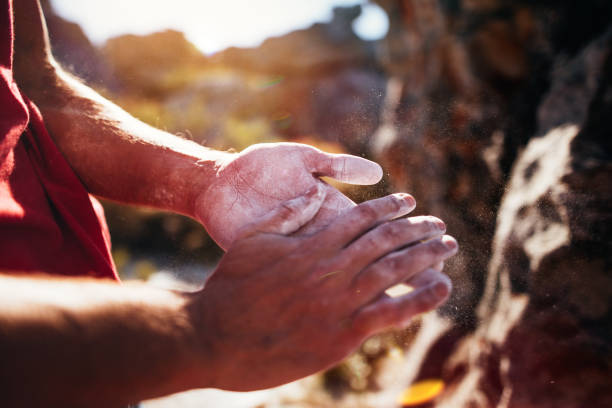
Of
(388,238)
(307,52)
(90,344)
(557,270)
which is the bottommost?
(557,270)

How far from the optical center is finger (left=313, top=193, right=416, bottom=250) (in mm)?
849

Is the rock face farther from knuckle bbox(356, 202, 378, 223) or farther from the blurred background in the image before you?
knuckle bbox(356, 202, 378, 223)

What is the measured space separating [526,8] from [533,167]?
1873 millimetres

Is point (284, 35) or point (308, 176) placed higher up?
point (284, 35)

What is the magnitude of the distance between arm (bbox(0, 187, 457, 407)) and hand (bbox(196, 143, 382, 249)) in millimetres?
182

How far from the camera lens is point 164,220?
5.33 meters

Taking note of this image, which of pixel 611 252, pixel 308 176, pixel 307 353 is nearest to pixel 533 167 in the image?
pixel 611 252

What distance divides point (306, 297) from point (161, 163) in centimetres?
75

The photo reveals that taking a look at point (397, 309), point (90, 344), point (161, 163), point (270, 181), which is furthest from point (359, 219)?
point (161, 163)

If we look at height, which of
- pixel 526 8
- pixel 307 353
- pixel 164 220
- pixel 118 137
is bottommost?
pixel 164 220

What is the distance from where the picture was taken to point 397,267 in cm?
81

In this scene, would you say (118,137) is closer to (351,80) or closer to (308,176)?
(308,176)

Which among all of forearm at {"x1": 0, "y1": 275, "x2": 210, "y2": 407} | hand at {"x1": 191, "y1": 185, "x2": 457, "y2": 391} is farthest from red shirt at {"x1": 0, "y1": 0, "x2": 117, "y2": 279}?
hand at {"x1": 191, "y1": 185, "x2": 457, "y2": 391}

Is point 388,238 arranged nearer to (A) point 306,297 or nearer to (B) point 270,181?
(A) point 306,297
